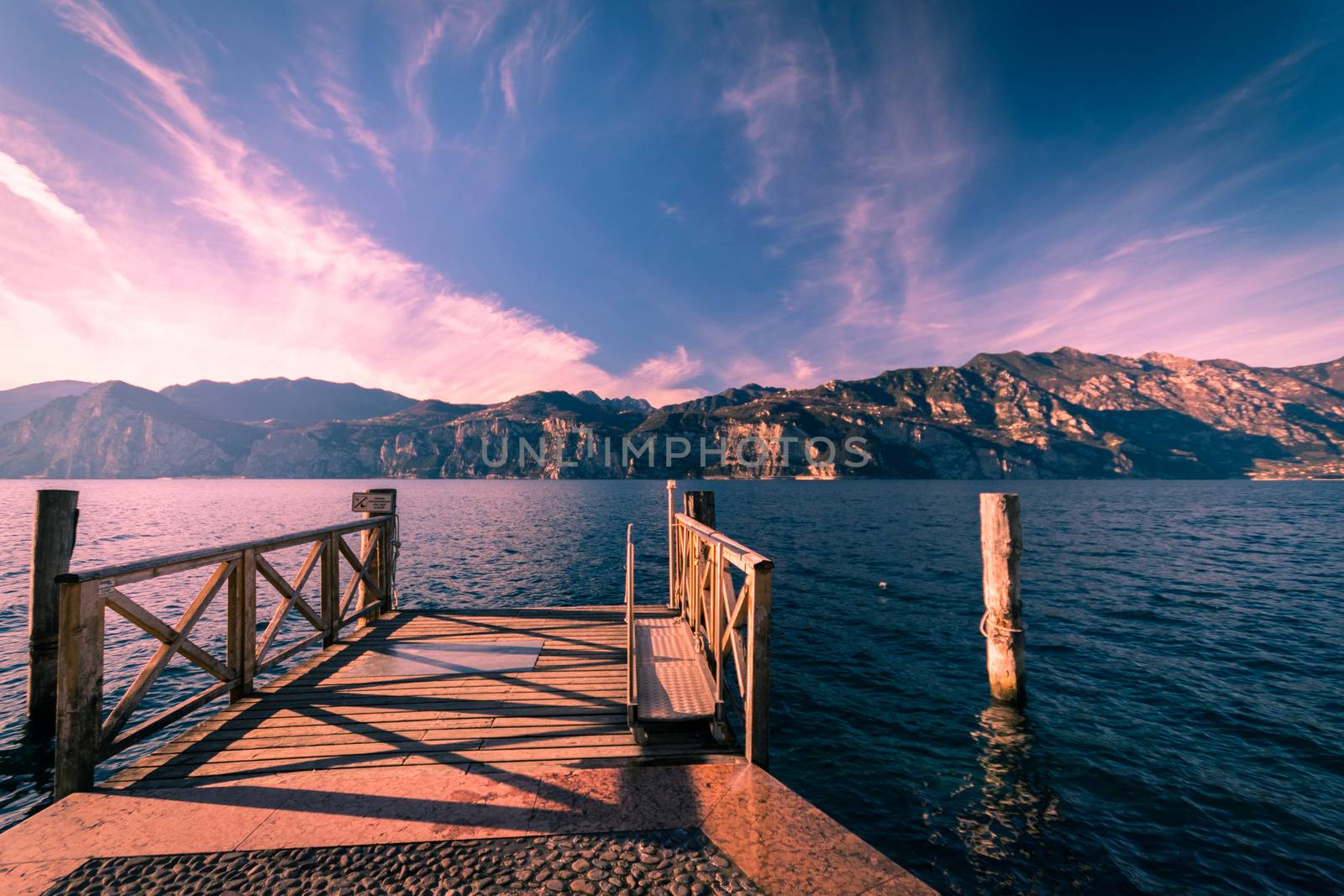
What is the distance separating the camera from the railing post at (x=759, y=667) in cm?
462

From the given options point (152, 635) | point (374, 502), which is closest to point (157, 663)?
point (152, 635)

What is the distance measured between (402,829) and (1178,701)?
14454 mm

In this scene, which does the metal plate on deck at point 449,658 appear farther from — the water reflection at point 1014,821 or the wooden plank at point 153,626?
the water reflection at point 1014,821

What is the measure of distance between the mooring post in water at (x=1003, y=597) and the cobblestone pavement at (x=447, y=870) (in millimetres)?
7900

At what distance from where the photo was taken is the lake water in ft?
20.3

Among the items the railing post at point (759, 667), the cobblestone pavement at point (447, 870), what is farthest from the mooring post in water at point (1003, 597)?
the cobblestone pavement at point (447, 870)

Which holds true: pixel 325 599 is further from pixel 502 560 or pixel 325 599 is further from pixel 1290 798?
pixel 502 560

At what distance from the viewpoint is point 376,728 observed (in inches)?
216

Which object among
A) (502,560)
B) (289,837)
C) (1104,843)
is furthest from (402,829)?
(502,560)

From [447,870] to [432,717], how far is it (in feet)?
8.92

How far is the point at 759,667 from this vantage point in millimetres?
4742

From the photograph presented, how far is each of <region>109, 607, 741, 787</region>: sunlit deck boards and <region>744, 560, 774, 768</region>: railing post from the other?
0.33 m

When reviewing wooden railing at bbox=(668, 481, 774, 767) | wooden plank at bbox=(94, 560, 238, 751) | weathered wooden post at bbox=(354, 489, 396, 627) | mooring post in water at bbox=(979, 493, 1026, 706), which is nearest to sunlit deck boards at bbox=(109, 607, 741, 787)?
wooden plank at bbox=(94, 560, 238, 751)

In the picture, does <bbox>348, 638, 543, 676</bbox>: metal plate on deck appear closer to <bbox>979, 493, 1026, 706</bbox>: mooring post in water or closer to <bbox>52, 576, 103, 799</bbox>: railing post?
<bbox>52, 576, 103, 799</bbox>: railing post
